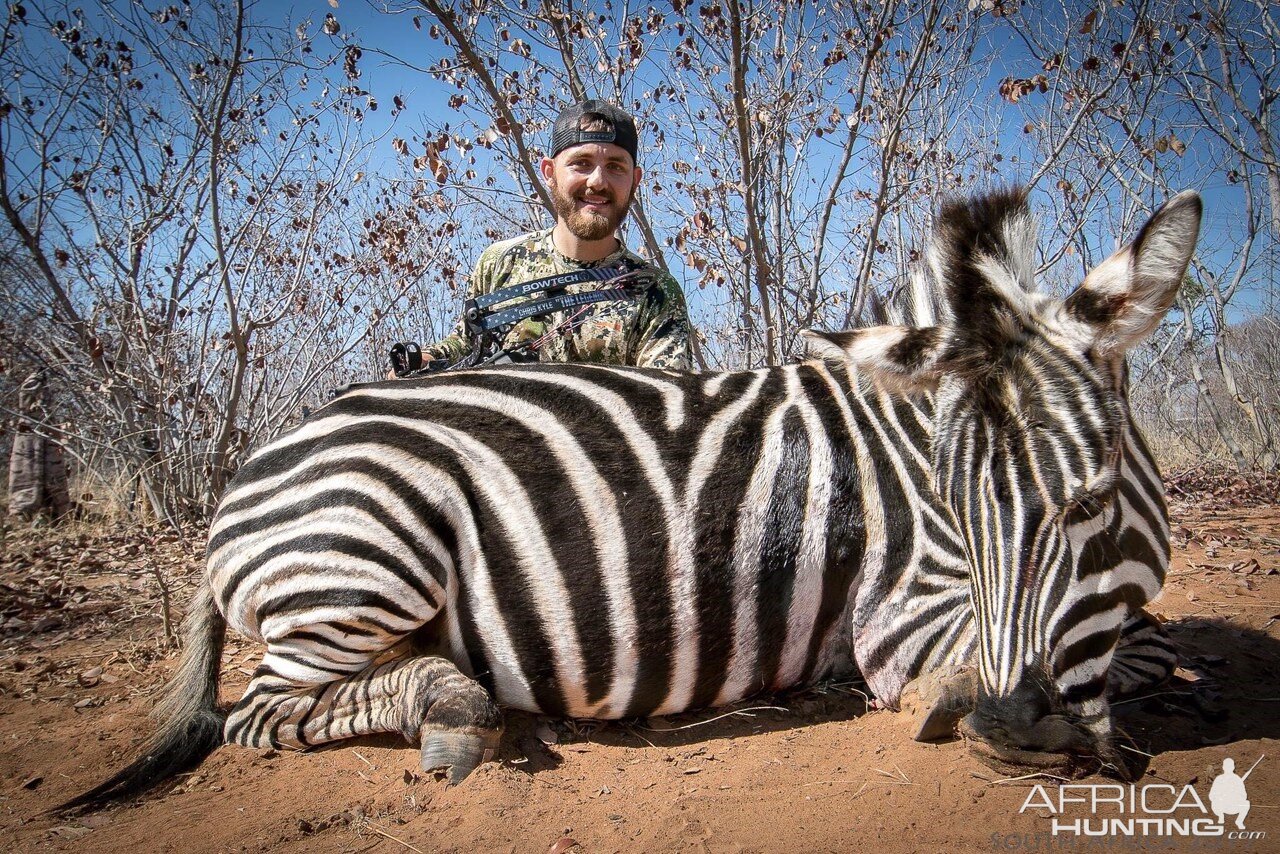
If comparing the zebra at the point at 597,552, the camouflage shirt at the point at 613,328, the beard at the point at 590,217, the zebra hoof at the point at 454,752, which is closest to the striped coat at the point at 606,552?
the zebra at the point at 597,552

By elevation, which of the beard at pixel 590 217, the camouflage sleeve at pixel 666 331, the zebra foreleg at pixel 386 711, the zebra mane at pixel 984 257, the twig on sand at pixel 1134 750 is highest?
the beard at pixel 590 217

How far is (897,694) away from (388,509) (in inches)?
78.2

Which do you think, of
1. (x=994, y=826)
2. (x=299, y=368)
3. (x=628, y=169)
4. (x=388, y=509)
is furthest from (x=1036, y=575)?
(x=299, y=368)

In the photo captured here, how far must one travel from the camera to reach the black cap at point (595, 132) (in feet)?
14.9

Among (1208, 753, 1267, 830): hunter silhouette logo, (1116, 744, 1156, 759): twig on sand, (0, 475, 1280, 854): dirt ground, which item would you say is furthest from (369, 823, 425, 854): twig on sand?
(1208, 753, 1267, 830): hunter silhouette logo

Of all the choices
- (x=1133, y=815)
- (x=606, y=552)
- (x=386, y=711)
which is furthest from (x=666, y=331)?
(x=1133, y=815)

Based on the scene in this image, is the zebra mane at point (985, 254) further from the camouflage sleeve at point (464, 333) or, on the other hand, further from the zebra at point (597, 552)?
the camouflage sleeve at point (464, 333)

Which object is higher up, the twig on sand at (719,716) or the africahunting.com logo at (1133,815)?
the twig on sand at (719,716)

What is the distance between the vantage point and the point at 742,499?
264 centimetres

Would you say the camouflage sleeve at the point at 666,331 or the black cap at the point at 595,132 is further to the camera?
the black cap at the point at 595,132

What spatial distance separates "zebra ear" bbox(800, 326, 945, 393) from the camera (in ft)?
7.29

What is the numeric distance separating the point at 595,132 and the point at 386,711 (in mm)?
3580

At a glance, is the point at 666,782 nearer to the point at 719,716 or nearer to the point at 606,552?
the point at 719,716

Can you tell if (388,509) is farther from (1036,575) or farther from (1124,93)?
(1124,93)
